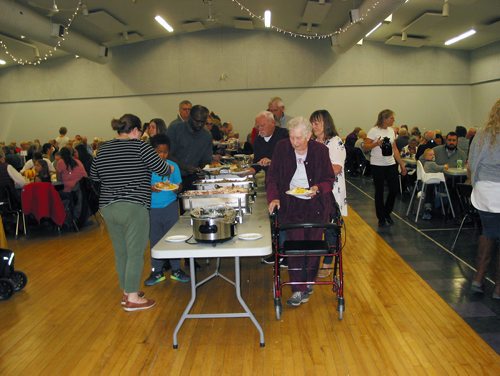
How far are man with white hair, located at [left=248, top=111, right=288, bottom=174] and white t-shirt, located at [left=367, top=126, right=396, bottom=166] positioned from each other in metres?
1.53

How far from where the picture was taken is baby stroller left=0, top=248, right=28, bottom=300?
3996 mm

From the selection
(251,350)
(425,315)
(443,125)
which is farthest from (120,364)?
(443,125)

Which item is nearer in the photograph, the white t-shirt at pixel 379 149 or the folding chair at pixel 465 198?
the folding chair at pixel 465 198

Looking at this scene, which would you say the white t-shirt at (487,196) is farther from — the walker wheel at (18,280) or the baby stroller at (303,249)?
the walker wheel at (18,280)

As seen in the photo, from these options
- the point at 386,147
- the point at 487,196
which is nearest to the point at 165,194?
the point at 487,196

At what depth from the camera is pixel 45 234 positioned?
255 inches

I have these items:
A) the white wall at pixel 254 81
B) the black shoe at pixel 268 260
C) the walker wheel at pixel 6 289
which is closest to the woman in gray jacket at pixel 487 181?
the black shoe at pixel 268 260

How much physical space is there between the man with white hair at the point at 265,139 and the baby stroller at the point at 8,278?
7.64 ft

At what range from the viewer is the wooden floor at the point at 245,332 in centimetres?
275

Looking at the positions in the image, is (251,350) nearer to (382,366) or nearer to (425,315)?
(382,366)

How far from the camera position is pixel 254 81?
1462 cm

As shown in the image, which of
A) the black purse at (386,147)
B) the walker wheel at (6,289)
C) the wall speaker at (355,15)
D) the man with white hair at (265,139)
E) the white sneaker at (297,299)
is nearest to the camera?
the white sneaker at (297,299)

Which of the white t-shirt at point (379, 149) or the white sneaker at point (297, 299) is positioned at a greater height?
the white t-shirt at point (379, 149)

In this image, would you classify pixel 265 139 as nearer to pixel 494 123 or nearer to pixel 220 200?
pixel 220 200
